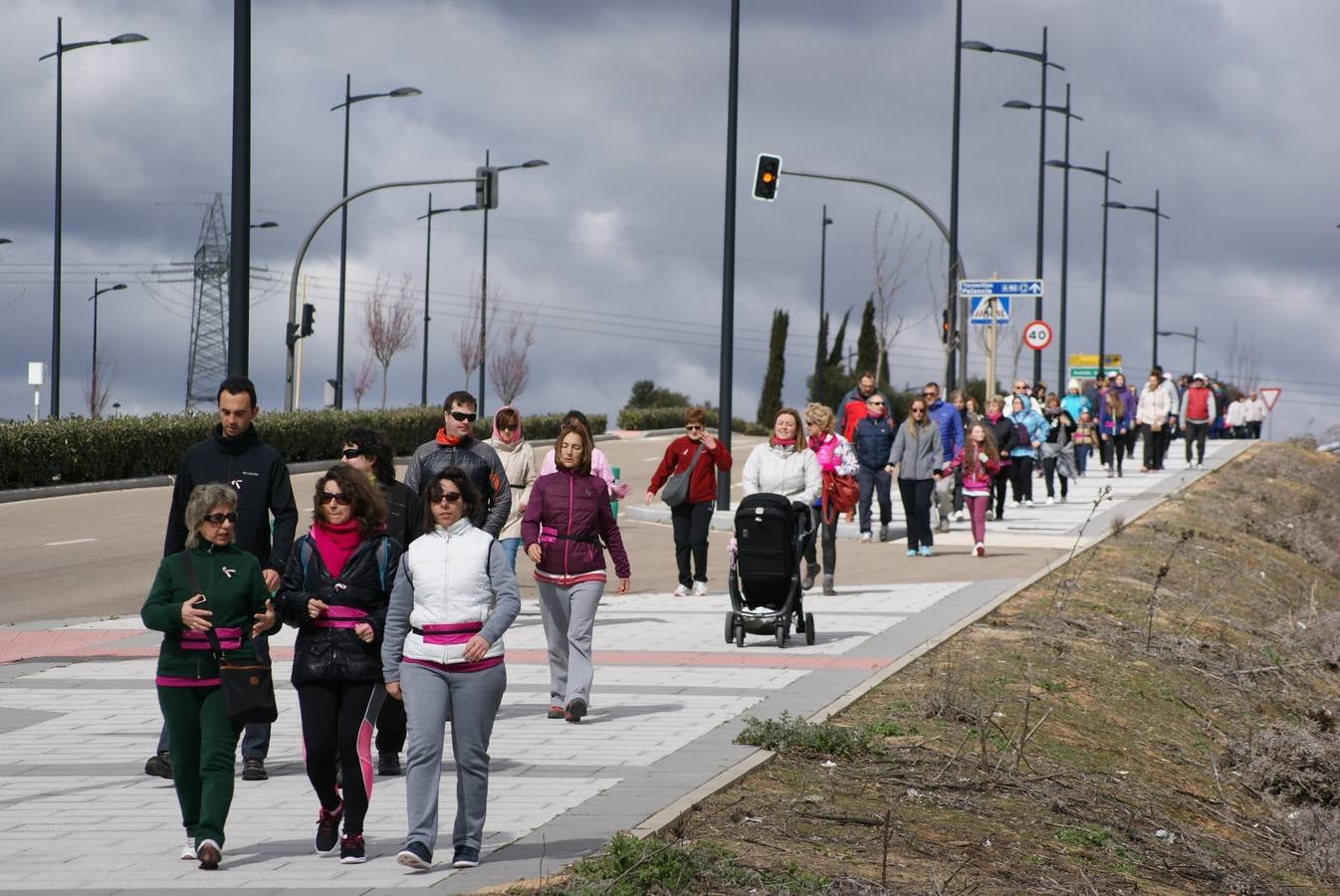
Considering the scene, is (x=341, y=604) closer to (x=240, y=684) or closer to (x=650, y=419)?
(x=240, y=684)

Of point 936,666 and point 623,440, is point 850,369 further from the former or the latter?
point 936,666

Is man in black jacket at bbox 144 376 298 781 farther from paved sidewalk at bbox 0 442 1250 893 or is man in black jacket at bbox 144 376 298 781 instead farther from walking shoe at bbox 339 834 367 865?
walking shoe at bbox 339 834 367 865

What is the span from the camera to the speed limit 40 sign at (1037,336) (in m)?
41.4

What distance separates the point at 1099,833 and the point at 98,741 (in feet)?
17.2

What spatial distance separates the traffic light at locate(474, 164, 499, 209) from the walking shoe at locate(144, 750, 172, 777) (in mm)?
27442

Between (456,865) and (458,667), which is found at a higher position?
(458,667)

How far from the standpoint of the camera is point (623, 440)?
56.8 m

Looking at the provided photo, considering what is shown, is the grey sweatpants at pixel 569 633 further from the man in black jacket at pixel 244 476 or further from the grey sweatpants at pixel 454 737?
the grey sweatpants at pixel 454 737

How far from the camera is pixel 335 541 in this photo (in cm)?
752

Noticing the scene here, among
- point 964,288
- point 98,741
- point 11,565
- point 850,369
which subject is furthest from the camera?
point 850,369

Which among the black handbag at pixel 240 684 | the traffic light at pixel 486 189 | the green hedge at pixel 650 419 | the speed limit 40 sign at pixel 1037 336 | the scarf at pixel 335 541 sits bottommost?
the black handbag at pixel 240 684

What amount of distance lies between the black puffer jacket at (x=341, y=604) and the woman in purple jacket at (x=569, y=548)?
3200 millimetres

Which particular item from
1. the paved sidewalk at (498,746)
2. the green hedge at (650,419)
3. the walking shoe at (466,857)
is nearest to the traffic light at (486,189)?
the paved sidewalk at (498,746)

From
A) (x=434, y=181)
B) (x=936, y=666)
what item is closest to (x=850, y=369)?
(x=434, y=181)
